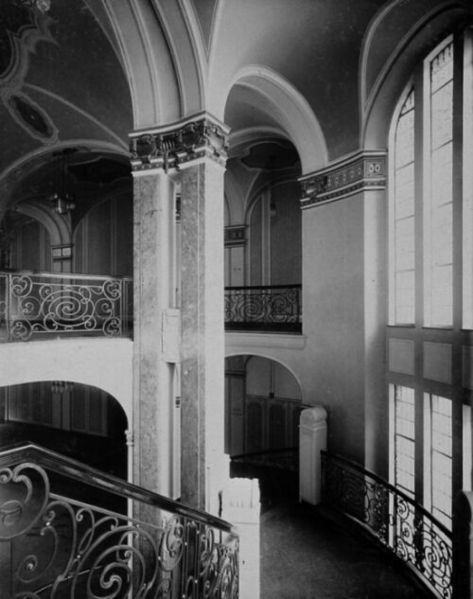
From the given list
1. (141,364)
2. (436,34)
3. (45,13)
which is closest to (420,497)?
(141,364)

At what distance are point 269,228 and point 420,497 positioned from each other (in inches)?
303

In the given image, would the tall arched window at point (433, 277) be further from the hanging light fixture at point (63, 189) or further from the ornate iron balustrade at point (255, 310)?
the hanging light fixture at point (63, 189)

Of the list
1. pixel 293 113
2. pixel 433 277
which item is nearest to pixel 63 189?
pixel 293 113

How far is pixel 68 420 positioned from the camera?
1448 cm

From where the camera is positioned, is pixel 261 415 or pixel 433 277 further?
pixel 261 415

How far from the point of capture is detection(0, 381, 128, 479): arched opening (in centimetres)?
1297

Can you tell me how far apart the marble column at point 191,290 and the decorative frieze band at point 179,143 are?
1cm

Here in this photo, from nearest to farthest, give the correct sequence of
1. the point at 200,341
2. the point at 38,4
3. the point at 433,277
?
the point at 200,341 < the point at 38,4 < the point at 433,277

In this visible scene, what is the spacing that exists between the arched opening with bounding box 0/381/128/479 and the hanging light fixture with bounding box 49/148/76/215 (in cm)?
621

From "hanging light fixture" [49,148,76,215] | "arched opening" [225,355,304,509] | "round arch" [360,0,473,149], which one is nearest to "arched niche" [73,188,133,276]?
"hanging light fixture" [49,148,76,215]

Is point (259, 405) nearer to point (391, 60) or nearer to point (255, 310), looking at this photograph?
point (255, 310)

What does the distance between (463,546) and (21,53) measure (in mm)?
9628

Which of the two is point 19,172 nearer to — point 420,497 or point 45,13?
point 45,13

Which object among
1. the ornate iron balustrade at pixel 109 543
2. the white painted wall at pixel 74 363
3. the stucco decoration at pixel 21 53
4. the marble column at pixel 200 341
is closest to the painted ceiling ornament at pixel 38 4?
the stucco decoration at pixel 21 53
